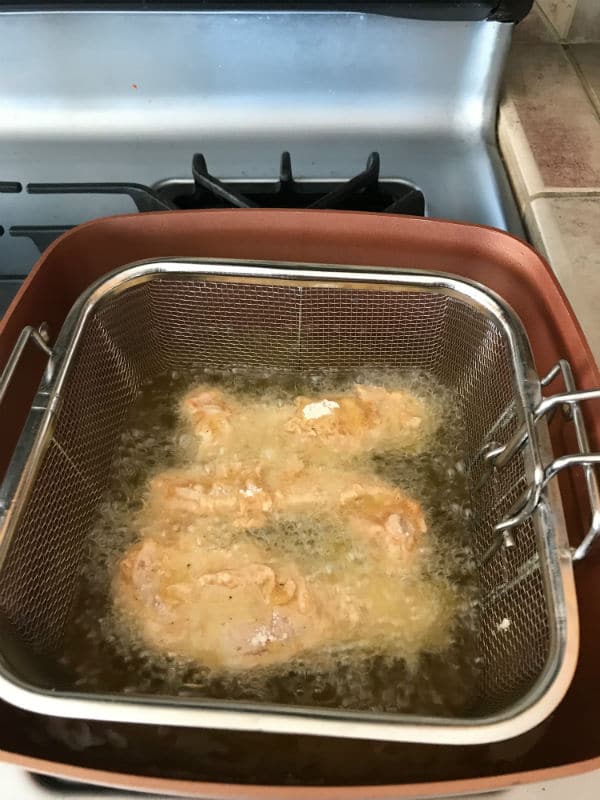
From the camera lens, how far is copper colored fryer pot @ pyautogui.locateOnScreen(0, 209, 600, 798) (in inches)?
18.0

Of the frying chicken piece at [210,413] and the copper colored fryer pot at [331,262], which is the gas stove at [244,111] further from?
the frying chicken piece at [210,413]

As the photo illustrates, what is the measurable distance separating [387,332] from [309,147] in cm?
30

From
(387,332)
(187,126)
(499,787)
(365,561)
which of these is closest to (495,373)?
(387,332)

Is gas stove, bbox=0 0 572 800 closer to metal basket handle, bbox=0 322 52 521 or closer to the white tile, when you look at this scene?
the white tile

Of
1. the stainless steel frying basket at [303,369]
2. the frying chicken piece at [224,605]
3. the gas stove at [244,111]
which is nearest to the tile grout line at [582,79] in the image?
the gas stove at [244,111]

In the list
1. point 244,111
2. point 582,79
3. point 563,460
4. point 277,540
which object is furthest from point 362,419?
point 582,79

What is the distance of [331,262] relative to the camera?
74 cm

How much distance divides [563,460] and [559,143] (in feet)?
1.78

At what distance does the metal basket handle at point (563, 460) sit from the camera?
0.51 meters

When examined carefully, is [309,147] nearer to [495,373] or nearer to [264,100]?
[264,100]

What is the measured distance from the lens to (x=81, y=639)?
0.63 metres

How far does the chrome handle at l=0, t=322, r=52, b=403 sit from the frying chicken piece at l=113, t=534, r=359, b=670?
0.21 m

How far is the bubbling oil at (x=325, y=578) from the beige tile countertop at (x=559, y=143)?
0.68ft

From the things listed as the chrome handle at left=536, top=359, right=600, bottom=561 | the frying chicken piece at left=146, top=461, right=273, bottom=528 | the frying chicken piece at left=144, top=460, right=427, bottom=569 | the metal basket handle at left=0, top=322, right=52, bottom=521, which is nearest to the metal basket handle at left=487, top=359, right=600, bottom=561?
the chrome handle at left=536, top=359, right=600, bottom=561
